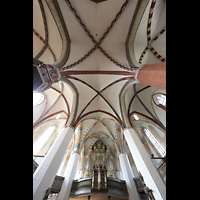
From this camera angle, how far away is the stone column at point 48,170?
4.62 m

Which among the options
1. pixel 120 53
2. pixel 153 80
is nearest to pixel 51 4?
pixel 120 53

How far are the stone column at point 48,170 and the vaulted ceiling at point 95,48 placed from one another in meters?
2.60

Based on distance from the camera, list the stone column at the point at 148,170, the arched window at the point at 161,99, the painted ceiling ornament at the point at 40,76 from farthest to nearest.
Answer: the arched window at the point at 161,99
the painted ceiling ornament at the point at 40,76
the stone column at the point at 148,170

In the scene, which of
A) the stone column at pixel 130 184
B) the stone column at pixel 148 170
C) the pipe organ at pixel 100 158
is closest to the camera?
the stone column at pixel 148 170

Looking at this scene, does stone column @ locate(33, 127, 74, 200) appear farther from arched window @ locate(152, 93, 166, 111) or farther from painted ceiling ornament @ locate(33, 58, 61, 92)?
arched window @ locate(152, 93, 166, 111)

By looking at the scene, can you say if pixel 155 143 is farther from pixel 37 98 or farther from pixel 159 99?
pixel 37 98

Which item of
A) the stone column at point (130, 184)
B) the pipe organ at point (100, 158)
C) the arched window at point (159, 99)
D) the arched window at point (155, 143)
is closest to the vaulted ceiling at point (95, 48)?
the arched window at point (159, 99)

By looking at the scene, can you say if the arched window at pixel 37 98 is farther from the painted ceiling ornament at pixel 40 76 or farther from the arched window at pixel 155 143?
the arched window at pixel 155 143

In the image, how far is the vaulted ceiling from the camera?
7.84m
